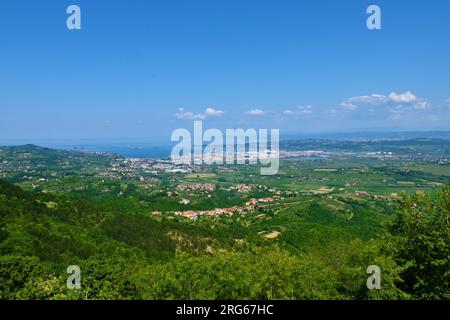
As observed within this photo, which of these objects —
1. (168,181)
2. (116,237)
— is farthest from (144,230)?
(168,181)

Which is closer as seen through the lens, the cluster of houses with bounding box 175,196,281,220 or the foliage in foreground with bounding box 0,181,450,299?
the foliage in foreground with bounding box 0,181,450,299

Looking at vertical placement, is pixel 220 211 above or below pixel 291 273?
below

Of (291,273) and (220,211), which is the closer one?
(291,273)

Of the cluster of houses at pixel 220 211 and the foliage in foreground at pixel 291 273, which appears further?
the cluster of houses at pixel 220 211

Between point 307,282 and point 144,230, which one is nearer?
point 307,282

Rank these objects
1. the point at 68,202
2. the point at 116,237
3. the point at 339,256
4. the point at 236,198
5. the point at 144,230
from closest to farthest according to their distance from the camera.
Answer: the point at 339,256, the point at 116,237, the point at 144,230, the point at 68,202, the point at 236,198

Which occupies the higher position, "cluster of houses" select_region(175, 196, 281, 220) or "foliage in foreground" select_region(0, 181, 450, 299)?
"foliage in foreground" select_region(0, 181, 450, 299)

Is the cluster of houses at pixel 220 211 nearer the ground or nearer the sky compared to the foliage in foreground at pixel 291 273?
nearer the ground

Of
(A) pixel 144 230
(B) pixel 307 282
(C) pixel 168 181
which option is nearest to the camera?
(B) pixel 307 282
